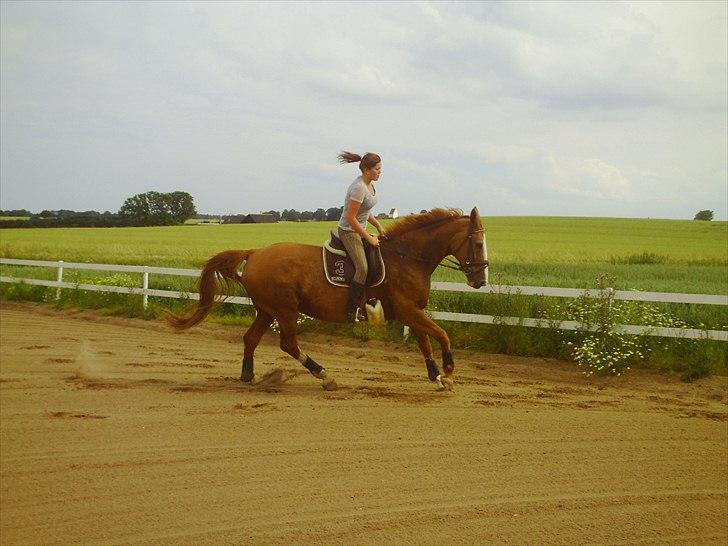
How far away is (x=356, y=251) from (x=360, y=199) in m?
0.65

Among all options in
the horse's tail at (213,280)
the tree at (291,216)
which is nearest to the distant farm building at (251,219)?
the tree at (291,216)

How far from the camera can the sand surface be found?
5.05 m

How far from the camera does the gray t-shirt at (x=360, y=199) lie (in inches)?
330

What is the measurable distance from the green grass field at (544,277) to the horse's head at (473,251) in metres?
3.10

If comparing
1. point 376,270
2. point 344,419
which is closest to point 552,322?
point 376,270

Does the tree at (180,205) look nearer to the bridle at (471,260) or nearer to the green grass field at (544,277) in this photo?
the green grass field at (544,277)

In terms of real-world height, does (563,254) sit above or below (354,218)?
above

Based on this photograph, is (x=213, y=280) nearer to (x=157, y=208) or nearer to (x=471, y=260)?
(x=471, y=260)

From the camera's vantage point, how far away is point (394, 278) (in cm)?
888

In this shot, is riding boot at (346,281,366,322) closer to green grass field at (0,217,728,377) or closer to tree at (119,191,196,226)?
green grass field at (0,217,728,377)

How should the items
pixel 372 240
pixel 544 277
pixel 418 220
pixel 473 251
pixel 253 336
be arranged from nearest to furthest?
pixel 372 240
pixel 473 251
pixel 418 220
pixel 253 336
pixel 544 277

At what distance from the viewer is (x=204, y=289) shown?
9797 millimetres

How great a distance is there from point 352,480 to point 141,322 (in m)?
11.2

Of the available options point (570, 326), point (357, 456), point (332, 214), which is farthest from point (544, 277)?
point (332, 214)
